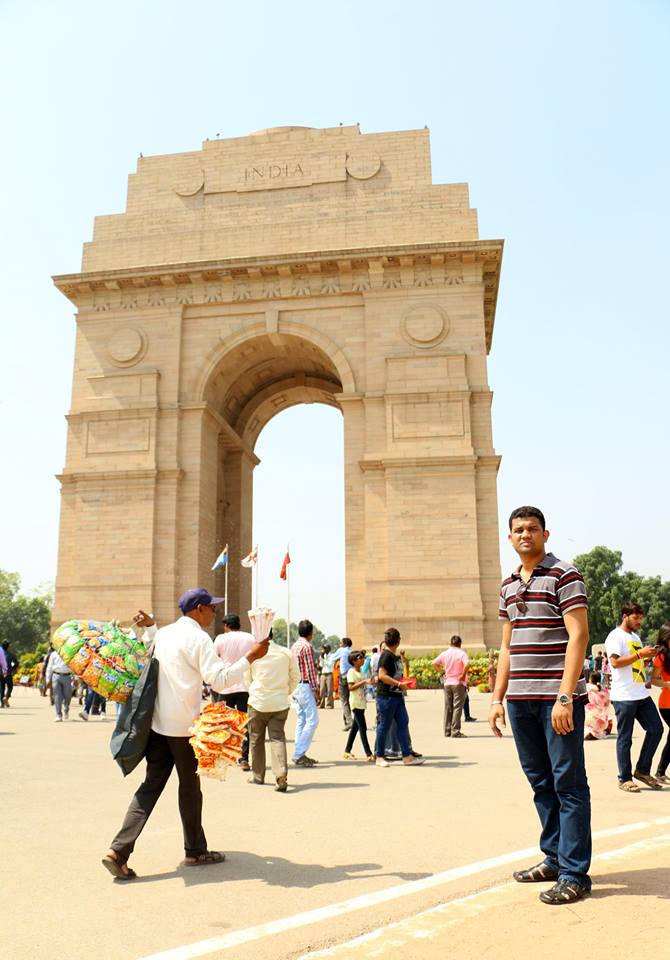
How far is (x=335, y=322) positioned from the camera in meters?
28.2

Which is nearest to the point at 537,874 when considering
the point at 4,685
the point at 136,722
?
the point at 136,722

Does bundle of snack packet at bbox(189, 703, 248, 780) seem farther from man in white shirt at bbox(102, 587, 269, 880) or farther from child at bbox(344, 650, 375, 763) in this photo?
child at bbox(344, 650, 375, 763)

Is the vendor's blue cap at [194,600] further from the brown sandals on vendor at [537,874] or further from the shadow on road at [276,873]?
the brown sandals on vendor at [537,874]

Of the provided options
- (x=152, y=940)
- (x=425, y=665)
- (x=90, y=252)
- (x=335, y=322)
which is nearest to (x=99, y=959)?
(x=152, y=940)

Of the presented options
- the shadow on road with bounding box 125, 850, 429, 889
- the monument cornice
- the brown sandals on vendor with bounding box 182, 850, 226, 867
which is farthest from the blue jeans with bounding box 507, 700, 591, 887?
the monument cornice

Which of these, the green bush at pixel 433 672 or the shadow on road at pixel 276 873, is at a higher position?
the green bush at pixel 433 672

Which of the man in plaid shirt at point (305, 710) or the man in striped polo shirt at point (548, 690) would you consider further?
the man in plaid shirt at point (305, 710)

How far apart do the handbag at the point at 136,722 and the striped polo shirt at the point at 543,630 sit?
2.28 meters

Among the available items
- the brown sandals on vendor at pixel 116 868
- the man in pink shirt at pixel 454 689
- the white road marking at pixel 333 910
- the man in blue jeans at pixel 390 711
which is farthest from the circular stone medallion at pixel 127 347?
the white road marking at pixel 333 910

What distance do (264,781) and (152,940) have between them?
18.0ft

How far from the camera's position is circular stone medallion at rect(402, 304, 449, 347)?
89.6 feet

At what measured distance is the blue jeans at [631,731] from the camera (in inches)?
324

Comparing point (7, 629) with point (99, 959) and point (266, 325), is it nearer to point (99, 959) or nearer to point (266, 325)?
point (266, 325)

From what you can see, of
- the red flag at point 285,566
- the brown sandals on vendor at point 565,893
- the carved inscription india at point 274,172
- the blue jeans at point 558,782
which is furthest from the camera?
the carved inscription india at point 274,172
